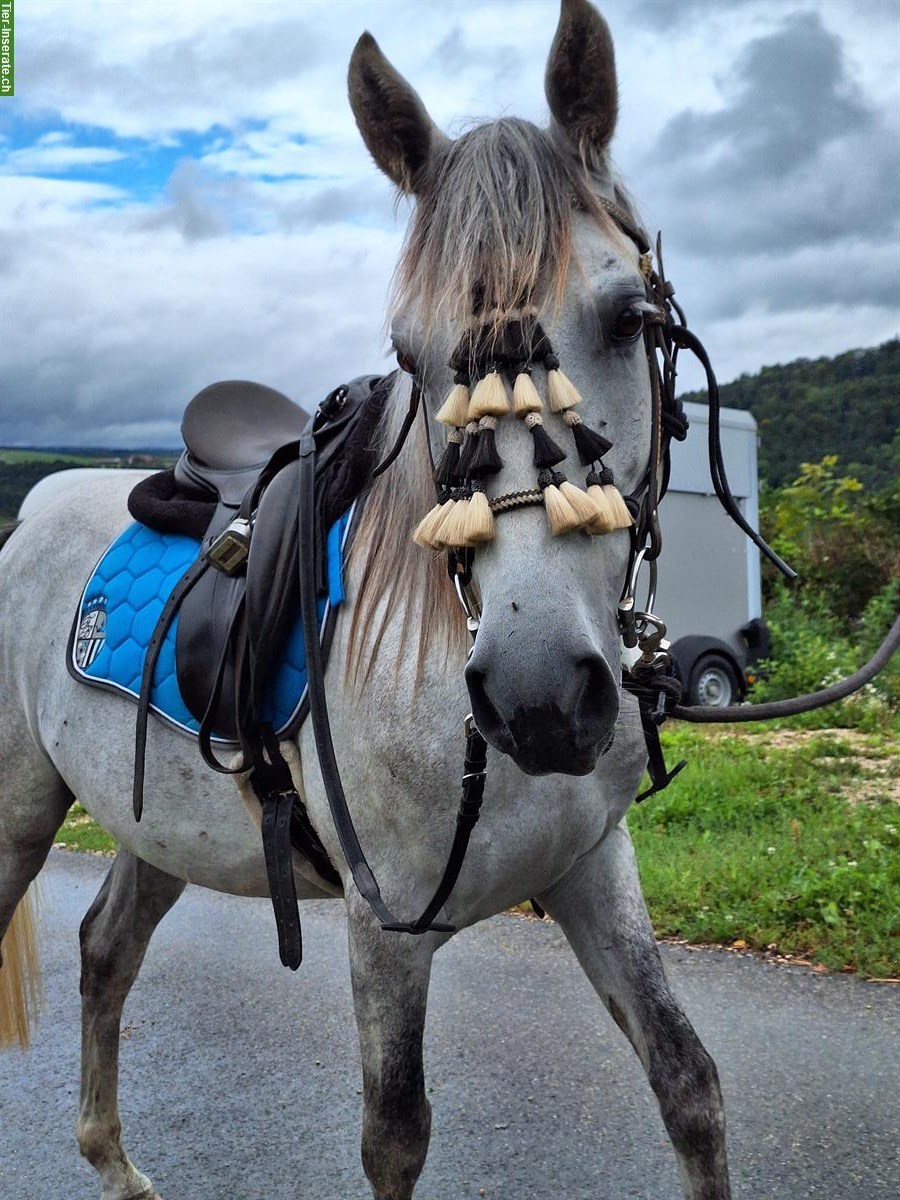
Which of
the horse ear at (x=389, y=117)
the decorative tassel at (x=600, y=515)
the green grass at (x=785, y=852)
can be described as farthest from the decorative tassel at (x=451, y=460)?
the green grass at (x=785, y=852)

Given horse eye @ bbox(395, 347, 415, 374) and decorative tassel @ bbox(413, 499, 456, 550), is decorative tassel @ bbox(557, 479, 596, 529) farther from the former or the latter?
horse eye @ bbox(395, 347, 415, 374)

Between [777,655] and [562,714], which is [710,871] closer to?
[562,714]

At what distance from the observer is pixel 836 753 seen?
704 cm

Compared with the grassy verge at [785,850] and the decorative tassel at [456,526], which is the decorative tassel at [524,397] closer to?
the decorative tassel at [456,526]

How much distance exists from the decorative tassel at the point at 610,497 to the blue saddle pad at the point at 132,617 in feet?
3.86

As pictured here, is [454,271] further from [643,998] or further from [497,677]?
[643,998]

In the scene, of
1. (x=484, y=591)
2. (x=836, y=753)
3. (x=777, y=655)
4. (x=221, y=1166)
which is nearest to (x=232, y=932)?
(x=221, y=1166)

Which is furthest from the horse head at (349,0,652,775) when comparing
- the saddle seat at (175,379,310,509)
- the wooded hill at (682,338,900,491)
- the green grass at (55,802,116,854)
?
the wooded hill at (682,338,900,491)

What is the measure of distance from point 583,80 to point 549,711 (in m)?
1.14

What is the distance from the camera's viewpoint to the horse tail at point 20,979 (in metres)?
3.77

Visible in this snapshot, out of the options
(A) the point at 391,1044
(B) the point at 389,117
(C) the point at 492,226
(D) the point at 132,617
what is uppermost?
(B) the point at 389,117

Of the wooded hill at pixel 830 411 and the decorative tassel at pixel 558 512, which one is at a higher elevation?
the wooded hill at pixel 830 411

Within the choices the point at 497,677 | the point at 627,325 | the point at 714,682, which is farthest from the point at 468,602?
the point at 714,682

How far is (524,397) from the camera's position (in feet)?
5.74
